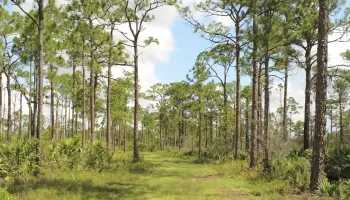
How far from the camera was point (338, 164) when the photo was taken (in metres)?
15.3

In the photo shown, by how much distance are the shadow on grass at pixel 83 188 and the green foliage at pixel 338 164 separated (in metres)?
8.61

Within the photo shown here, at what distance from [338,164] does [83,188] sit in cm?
1135

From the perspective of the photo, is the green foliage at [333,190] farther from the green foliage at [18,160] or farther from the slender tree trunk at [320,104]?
the green foliage at [18,160]

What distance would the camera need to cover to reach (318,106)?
11.5m

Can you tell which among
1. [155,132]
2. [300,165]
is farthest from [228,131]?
[155,132]

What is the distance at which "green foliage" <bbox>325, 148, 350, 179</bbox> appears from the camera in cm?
1489

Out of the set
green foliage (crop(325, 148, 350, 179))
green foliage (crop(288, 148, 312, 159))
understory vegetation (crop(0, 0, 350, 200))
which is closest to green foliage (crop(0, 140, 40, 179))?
understory vegetation (crop(0, 0, 350, 200))

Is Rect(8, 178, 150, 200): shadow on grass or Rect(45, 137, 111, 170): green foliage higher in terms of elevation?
Rect(45, 137, 111, 170): green foliage

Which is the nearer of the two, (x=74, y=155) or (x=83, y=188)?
(x=83, y=188)

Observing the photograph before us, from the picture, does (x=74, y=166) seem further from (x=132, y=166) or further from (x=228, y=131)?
(x=228, y=131)

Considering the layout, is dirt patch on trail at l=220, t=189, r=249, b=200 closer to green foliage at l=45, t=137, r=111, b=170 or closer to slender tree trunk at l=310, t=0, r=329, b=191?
slender tree trunk at l=310, t=0, r=329, b=191

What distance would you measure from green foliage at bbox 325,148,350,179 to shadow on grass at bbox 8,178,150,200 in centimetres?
861

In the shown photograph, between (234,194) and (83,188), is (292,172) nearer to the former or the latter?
(234,194)

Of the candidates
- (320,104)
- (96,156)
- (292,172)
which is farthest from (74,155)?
(320,104)
